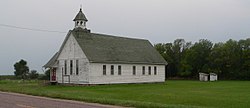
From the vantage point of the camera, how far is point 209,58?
80812 mm

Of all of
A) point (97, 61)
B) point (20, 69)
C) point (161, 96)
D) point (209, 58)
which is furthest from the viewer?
point (20, 69)

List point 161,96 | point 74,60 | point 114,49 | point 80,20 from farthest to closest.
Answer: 1. point 114,49
2. point 80,20
3. point 74,60
4. point 161,96

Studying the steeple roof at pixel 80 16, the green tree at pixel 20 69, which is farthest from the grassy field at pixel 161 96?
the green tree at pixel 20 69

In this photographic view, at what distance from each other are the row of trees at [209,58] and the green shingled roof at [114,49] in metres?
26.3

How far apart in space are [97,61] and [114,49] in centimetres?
547

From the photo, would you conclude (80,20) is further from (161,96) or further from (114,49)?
(161,96)

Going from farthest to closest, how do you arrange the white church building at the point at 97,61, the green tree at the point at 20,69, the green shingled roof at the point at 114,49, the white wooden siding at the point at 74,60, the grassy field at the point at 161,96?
the green tree at the point at 20,69 → the green shingled roof at the point at 114,49 → the white church building at the point at 97,61 → the white wooden siding at the point at 74,60 → the grassy field at the point at 161,96

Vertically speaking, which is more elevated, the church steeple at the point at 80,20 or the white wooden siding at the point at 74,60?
the church steeple at the point at 80,20

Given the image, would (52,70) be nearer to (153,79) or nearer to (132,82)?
(132,82)

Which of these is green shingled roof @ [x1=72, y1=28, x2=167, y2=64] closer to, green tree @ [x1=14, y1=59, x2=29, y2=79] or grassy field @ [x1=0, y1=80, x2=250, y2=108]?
grassy field @ [x1=0, y1=80, x2=250, y2=108]

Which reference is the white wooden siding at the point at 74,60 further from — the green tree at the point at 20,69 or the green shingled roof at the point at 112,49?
the green tree at the point at 20,69

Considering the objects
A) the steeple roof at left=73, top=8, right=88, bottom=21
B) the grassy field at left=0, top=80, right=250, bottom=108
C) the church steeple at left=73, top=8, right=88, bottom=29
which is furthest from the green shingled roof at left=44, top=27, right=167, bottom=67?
the grassy field at left=0, top=80, right=250, bottom=108

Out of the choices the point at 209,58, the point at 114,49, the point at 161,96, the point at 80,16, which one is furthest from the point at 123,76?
the point at 209,58

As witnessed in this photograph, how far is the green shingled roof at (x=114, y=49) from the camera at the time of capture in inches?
1783
